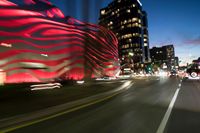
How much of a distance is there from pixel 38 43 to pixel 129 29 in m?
127

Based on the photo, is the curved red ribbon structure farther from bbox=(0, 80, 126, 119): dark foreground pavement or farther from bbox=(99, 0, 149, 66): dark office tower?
bbox=(99, 0, 149, 66): dark office tower

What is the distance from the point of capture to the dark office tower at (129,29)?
177 metres

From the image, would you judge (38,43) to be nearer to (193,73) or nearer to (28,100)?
(193,73)

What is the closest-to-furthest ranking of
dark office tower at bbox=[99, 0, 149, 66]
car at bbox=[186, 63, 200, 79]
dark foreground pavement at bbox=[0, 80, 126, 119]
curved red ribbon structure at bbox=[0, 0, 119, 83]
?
dark foreground pavement at bbox=[0, 80, 126, 119] → curved red ribbon structure at bbox=[0, 0, 119, 83] → car at bbox=[186, 63, 200, 79] → dark office tower at bbox=[99, 0, 149, 66]

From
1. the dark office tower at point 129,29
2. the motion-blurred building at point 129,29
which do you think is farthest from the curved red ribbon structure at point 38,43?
the dark office tower at point 129,29

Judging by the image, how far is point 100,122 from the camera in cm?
942

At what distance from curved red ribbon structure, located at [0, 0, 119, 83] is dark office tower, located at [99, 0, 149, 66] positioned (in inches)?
3695

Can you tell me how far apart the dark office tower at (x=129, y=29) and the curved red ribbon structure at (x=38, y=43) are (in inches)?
3695

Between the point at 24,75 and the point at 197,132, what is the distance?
163 feet

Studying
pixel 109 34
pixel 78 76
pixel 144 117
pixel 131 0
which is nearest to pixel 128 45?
pixel 131 0

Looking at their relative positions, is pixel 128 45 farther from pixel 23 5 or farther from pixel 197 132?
pixel 197 132

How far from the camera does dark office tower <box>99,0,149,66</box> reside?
177250 mm

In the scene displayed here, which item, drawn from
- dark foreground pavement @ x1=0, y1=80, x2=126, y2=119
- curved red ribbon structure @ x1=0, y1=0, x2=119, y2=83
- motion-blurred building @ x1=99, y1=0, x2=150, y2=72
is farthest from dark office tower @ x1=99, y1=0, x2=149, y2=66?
dark foreground pavement @ x1=0, y1=80, x2=126, y2=119

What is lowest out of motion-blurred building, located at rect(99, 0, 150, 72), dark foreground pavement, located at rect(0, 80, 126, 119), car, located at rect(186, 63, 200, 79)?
dark foreground pavement, located at rect(0, 80, 126, 119)
